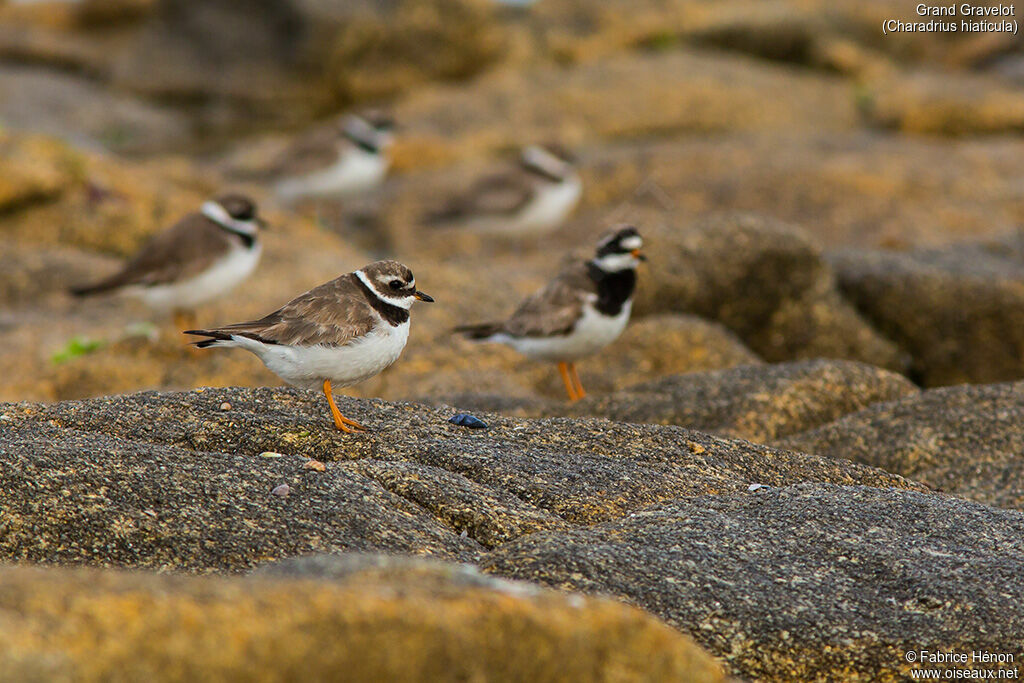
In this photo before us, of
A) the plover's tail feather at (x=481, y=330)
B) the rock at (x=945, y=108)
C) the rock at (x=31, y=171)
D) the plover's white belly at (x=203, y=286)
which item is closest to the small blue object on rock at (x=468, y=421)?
the plover's tail feather at (x=481, y=330)

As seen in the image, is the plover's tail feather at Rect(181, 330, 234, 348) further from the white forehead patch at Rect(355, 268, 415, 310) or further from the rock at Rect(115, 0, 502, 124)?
the rock at Rect(115, 0, 502, 124)

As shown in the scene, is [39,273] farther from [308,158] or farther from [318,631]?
[318,631]

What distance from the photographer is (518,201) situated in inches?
602

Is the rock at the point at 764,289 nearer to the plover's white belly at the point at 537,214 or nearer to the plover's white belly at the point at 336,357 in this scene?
the plover's white belly at the point at 537,214

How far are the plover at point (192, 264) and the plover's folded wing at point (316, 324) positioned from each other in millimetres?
4989

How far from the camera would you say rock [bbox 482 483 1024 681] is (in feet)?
15.3

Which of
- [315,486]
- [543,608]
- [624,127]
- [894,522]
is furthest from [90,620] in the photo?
[624,127]

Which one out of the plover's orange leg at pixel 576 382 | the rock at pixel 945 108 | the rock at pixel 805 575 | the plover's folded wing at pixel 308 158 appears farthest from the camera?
the rock at pixel 945 108

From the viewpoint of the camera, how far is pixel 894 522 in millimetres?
5527

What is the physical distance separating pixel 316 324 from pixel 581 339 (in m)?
3.49

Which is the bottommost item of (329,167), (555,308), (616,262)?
(329,167)

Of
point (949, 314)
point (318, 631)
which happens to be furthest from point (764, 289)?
point (318, 631)

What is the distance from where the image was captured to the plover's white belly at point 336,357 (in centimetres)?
654

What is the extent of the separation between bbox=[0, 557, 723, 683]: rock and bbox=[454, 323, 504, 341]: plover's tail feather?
6777 millimetres
